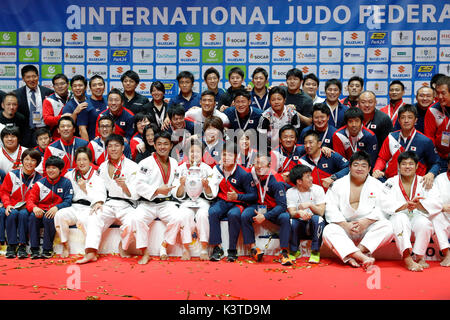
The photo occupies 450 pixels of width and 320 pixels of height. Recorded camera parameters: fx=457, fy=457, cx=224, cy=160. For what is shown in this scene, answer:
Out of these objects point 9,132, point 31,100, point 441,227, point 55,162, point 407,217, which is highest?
point 31,100

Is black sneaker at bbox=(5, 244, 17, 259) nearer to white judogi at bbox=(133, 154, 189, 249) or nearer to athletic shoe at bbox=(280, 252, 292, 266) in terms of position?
white judogi at bbox=(133, 154, 189, 249)

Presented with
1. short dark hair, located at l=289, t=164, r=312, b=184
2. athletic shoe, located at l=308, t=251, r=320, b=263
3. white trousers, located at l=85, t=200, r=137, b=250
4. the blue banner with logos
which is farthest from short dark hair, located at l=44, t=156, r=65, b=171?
athletic shoe, located at l=308, t=251, r=320, b=263

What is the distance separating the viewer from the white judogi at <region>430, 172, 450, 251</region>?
450 centimetres

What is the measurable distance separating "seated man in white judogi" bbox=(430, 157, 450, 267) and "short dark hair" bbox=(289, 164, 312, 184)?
50.8 inches

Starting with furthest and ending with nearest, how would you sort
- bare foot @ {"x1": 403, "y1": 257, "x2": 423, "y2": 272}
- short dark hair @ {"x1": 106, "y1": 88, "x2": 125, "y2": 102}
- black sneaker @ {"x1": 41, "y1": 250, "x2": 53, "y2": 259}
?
short dark hair @ {"x1": 106, "y1": 88, "x2": 125, "y2": 102} → black sneaker @ {"x1": 41, "y1": 250, "x2": 53, "y2": 259} → bare foot @ {"x1": 403, "y1": 257, "x2": 423, "y2": 272}

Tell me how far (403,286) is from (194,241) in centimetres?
213

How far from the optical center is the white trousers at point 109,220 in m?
4.71

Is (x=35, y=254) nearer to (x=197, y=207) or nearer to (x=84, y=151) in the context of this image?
(x=84, y=151)

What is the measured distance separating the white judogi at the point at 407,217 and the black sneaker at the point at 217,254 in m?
1.72

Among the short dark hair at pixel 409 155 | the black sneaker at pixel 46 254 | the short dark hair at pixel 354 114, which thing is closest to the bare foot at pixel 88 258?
the black sneaker at pixel 46 254

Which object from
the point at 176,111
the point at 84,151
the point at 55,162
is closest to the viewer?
the point at 55,162

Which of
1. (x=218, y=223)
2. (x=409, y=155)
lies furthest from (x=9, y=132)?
Answer: (x=409, y=155)

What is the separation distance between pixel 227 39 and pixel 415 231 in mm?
4176

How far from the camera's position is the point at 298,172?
15.6 ft
